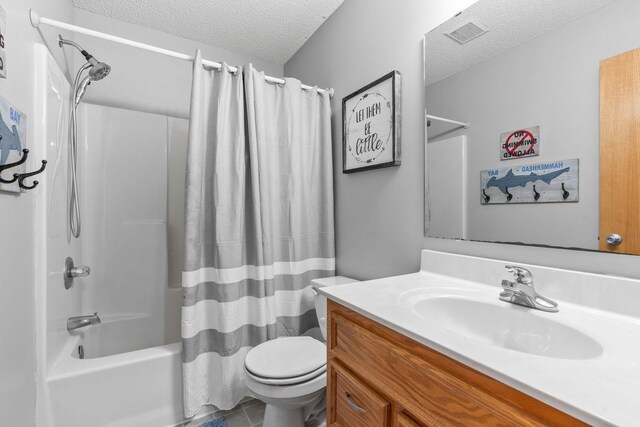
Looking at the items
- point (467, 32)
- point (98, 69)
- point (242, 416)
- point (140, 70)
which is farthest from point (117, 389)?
point (467, 32)

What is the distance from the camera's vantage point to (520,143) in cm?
102

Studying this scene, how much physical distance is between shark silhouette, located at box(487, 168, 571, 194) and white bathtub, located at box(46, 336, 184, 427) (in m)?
1.67

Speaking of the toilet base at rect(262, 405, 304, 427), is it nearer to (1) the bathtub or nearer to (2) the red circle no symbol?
(1) the bathtub

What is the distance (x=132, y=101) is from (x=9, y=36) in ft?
3.81

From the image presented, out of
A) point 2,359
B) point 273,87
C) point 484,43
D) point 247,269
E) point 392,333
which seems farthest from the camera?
point 273,87

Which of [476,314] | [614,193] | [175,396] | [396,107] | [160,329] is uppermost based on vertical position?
[396,107]

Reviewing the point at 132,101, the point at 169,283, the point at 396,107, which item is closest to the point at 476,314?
the point at 396,107

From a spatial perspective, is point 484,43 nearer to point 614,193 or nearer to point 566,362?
point 614,193

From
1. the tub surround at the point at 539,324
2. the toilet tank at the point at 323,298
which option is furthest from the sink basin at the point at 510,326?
the toilet tank at the point at 323,298

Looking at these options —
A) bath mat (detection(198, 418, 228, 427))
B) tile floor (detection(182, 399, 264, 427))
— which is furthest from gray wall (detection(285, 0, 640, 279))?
bath mat (detection(198, 418, 228, 427))

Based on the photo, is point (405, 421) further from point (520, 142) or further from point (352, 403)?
point (520, 142)

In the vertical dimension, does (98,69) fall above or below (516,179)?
above

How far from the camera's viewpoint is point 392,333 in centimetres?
78

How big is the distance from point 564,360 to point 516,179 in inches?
26.1
